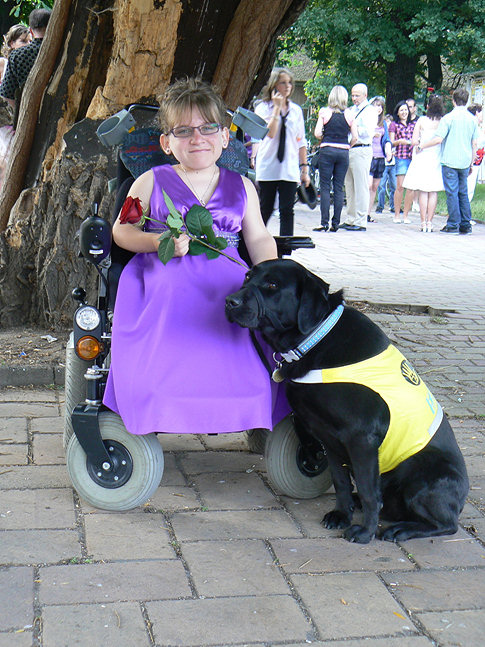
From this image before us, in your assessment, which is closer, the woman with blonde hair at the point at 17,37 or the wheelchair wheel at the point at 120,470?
the wheelchair wheel at the point at 120,470

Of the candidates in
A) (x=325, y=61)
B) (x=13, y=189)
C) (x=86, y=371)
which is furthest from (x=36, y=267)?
(x=325, y=61)

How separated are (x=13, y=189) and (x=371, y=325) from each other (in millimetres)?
3497

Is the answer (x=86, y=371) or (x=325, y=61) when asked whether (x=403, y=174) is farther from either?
(x=325, y=61)

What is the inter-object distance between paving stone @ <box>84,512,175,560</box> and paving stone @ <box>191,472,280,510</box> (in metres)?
0.31

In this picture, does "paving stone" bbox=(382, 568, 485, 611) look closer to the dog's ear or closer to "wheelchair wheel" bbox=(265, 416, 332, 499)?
"wheelchair wheel" bbox=(265, 416, 332, 499)

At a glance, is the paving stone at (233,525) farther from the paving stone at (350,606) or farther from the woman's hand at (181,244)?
the woman's hand at (181,244)

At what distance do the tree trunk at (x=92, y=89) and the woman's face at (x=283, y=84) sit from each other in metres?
4.53

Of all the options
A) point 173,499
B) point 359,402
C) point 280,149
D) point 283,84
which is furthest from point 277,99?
point 359,402

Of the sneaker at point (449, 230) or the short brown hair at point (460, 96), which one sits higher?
the short brown hair at point (460, 96)

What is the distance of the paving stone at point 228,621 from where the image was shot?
251 centimetres

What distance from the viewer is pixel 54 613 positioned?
2.59 m

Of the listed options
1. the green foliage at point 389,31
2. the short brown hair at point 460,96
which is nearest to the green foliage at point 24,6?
the short brown hair at point 460,96

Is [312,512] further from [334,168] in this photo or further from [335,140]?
[334,168]

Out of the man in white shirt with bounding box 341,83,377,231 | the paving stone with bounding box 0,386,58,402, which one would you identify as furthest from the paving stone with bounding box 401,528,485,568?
the man in white shirt with bounding box 341,83,377,231
